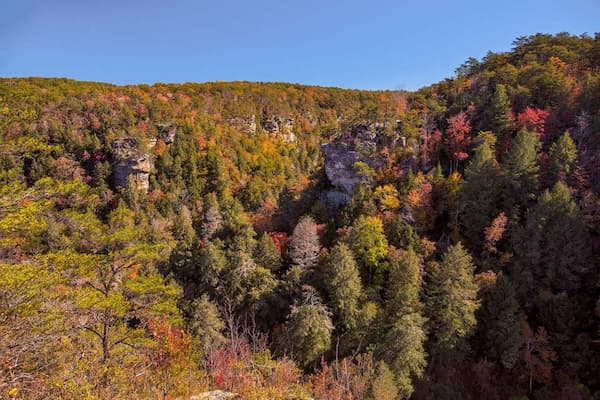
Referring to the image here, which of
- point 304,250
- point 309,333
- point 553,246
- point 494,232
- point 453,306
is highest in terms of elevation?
point 494,232

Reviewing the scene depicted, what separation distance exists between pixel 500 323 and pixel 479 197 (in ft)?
37.3

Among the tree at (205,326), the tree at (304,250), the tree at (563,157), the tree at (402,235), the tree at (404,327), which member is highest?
the tree at (563,157)

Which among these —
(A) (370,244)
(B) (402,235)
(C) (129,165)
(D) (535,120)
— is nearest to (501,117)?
(D) (535,120)

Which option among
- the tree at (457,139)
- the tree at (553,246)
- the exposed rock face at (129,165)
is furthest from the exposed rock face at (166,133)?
the tree at (553,246)

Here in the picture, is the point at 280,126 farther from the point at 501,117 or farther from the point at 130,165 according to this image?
the point at 501,117

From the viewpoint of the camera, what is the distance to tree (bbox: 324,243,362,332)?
28000 mm

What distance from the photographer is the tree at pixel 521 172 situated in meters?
31.3

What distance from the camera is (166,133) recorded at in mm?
76188

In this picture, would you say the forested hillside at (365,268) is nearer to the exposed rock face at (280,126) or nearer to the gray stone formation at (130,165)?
the gray stone formation at (130,165)

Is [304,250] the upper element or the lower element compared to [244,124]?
lower

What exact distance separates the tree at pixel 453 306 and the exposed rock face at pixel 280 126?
268ft

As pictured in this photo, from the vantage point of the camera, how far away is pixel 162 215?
2400 inches

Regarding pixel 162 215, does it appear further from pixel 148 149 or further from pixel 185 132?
pixel 185 132

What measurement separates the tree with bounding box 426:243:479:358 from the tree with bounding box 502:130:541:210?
389 inches
